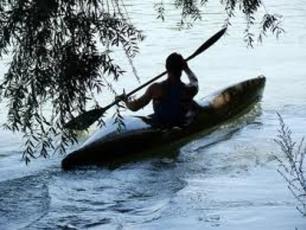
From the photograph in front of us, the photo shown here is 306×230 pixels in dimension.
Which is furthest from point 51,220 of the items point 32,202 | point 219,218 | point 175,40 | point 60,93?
point 175,40

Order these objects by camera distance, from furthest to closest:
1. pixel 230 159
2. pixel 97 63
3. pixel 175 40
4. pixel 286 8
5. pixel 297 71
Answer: pixel 286 8 → pixel 175 40 → pixel 297 71 → pixel 230 159 → pixel 97 63

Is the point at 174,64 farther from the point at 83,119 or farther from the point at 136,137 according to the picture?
the point at 83,119

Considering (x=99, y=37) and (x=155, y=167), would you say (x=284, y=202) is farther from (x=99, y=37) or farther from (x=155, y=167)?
(x=99, y=37)

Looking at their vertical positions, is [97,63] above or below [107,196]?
above

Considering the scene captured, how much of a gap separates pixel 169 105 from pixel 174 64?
0.52 m

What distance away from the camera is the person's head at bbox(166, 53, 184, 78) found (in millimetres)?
8203

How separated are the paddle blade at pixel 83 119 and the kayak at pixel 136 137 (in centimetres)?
340

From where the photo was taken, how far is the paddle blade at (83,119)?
13.5 feet

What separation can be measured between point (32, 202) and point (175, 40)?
45.2ft

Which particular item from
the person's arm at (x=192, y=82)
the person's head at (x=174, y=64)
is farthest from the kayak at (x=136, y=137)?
the person's head at (x=174, y=64)

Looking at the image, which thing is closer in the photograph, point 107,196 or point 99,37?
point 99,37

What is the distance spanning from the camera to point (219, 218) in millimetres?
5996

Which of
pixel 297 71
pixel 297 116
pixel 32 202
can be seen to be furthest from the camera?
pixel 297 71

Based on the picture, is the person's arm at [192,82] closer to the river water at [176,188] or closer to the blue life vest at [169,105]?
the blue life vest at [169,105]
